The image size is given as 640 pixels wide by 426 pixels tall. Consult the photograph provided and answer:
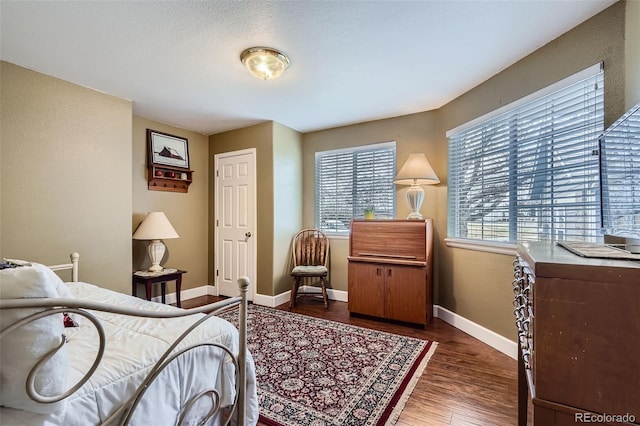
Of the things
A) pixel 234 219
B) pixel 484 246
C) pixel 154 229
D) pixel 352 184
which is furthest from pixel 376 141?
pixel 154 229

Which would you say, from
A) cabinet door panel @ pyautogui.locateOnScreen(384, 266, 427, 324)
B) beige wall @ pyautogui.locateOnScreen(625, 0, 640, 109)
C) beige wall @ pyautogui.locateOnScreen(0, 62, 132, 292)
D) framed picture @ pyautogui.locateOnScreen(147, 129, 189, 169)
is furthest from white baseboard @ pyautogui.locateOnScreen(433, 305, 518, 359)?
framed picture @ pyautogui.locateOnScreen(147, 129, 189, 169)

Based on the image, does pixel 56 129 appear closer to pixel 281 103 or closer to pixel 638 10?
pixel 281 103

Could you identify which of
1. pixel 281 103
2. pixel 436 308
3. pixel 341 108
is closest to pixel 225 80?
pixel 281 103

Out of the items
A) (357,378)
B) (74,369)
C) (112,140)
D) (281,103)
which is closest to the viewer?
(74,369)

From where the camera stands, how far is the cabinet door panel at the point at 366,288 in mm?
3096

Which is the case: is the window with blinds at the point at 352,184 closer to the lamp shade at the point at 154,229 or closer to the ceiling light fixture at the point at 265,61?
the ceiling light fixture at the point at 265,61

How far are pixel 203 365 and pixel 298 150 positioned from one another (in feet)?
11.1

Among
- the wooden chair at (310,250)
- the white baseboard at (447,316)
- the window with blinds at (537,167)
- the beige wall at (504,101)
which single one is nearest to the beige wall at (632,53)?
the beige wall at (504,101)

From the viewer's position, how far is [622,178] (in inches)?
52.1

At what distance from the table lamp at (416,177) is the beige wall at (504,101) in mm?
317

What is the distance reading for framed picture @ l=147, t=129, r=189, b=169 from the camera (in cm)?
356

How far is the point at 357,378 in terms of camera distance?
1971 mm

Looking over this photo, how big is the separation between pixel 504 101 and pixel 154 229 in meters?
3.74

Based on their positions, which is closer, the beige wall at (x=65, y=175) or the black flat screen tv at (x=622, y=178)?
the black flat screen tv at (x=622, y=178)
